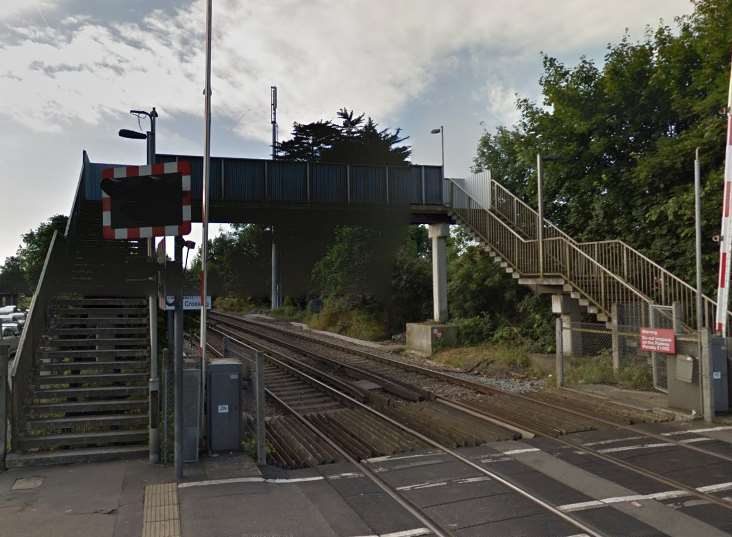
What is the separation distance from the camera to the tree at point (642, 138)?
1542 centimetres

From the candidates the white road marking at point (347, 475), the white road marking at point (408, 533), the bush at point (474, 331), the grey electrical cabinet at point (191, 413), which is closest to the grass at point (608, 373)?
the bush at point (474, 331)

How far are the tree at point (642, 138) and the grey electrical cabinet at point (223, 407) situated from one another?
518 inches

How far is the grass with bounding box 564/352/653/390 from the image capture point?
41.0ft

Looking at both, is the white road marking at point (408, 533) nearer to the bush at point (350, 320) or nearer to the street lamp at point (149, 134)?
the street lamp at point (149, 134)

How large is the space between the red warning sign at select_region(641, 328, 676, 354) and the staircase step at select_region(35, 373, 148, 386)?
9.16 metres

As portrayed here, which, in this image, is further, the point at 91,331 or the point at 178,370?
the point at 91,331

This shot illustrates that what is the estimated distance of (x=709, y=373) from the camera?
9648 mm

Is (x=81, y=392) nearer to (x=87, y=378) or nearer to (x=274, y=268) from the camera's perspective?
(x=87, y=378)

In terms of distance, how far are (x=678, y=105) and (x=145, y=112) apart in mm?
15704

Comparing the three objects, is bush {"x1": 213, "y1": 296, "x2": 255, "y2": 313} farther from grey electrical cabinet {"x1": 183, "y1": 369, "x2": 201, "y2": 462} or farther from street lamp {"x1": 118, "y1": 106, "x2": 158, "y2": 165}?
grey electrical cabinet {"x1": 183, "y1": 369, "x2": 201, "y2": 462}

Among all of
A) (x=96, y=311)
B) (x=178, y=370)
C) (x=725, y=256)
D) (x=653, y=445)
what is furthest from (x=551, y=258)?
(x=178, y=370)

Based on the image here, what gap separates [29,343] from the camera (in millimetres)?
8102

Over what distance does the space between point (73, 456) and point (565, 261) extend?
1389 centimetres

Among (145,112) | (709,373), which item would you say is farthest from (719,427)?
(145,112)
